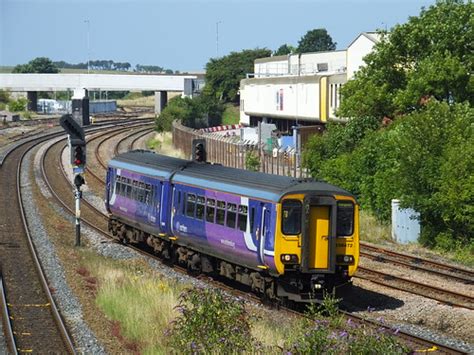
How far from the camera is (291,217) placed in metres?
18.3

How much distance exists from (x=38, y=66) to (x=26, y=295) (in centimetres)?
15800

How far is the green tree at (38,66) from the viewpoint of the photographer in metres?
165

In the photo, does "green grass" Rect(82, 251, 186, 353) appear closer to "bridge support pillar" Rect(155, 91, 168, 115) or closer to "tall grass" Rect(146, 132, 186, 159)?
"tall grass" Rect(146, 132, 186, 159)

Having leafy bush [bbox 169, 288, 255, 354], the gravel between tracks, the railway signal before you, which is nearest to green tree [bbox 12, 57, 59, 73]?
the gravel between tracks

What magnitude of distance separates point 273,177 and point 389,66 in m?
20.6

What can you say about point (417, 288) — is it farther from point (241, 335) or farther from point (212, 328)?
point (212, 328)

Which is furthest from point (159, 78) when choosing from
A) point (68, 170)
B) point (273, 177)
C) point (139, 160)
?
point (273, 177)

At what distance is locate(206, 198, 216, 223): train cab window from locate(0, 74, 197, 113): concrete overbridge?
8408 centimetres

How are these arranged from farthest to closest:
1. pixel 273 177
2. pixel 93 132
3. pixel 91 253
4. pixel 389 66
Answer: pixel 93 132 < pixel 389 66 < pixel 91 253 < pixel 273 177

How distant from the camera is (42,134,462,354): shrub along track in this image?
15.5m

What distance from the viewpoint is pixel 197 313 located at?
13.0 meters

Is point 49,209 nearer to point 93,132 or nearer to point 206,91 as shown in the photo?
point 93,132

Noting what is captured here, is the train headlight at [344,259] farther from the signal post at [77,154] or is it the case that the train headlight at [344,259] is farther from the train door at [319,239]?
the signal post at [77,154]

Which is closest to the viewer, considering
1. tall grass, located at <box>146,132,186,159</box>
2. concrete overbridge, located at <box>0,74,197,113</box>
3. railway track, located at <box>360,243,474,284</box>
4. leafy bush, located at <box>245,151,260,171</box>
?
railway track, located at <box>360,243,474,284</box>
